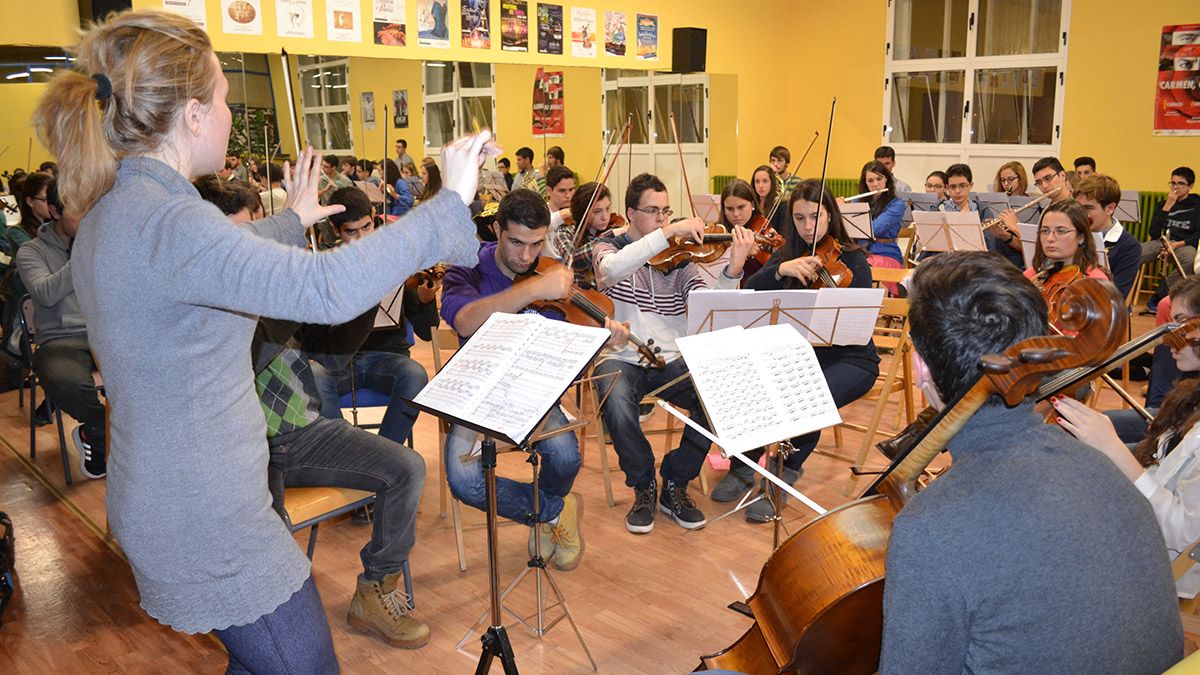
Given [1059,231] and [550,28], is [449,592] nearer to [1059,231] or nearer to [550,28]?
[1059,231]

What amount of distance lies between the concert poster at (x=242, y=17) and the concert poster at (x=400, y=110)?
1.17 metres

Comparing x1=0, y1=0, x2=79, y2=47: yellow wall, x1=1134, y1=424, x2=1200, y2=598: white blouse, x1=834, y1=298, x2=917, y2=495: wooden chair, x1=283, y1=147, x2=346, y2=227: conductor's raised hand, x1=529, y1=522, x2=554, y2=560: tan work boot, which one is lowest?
x1=529, y1=522, x2=554, y2=560: tan work boot

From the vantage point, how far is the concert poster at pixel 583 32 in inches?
331

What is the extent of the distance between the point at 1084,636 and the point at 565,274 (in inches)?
78.8

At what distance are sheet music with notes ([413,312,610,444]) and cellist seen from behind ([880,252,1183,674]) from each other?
98 centimetres

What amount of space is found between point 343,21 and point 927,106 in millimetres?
6178

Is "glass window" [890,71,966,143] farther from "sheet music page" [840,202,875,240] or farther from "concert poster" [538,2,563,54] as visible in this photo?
"sheet music page" [840,202,875,240]

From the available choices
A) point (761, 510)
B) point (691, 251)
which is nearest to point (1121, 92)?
point (691, 251)

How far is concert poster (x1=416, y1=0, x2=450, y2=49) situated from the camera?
24.1ft

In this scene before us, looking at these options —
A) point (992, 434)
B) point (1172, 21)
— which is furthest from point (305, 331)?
point (1172, 21)

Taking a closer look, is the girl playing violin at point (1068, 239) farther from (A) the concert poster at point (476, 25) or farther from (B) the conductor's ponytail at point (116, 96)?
(A) the concert poster at point (476, 25)

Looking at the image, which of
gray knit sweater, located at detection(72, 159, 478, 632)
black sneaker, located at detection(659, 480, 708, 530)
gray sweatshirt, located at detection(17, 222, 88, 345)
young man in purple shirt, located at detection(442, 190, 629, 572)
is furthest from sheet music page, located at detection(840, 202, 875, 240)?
gray knit sweater, located at detection(72, 159, 478, 632)

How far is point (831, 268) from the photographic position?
12.2 ft

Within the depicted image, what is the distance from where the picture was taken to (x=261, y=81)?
245 inches
